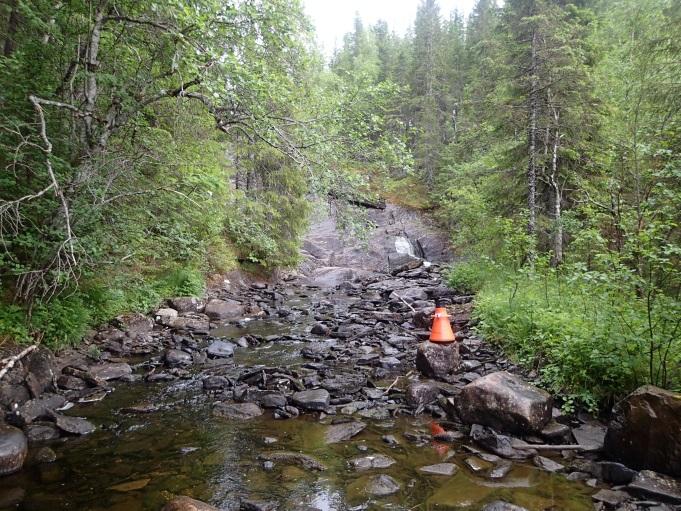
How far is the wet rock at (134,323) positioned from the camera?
1079 centimetres

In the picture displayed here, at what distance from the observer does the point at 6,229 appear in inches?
265

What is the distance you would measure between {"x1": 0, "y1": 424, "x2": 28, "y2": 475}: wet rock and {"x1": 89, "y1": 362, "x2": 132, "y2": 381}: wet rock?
2.77 metres

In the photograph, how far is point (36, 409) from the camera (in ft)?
20.6

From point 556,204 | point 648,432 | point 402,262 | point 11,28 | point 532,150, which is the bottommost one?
point 402,262

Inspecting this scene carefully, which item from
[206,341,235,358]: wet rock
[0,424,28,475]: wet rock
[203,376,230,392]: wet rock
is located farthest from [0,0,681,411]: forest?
[203,376,230,392]: wet rock

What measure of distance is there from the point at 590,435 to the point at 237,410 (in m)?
5.16

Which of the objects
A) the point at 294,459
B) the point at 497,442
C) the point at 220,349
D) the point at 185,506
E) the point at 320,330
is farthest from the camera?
the point at 320,330

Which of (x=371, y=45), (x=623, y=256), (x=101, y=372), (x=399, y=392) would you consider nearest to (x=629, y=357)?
(x=623, y=256)

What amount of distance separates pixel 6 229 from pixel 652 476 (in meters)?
9.51

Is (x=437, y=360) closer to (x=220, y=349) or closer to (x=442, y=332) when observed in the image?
(x=442, y=332)

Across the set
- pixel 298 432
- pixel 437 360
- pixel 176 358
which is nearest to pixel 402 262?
pixel 437 360

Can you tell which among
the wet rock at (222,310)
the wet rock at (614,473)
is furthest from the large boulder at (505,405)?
the wet rock at (222,310)

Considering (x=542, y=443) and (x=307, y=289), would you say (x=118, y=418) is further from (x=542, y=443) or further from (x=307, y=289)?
(x=307, y=289)

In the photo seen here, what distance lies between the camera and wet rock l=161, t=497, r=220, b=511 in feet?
12.8
